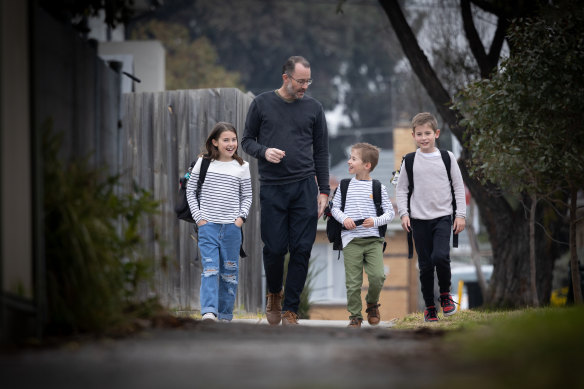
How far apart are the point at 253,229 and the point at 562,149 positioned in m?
3.06

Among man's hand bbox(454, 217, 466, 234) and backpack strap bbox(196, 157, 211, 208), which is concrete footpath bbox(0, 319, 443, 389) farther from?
man's hand bbox(454, 217, 466, 234)

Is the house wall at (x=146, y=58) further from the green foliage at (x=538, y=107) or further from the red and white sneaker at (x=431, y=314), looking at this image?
the red and white sneaker at (x=431, y=314)

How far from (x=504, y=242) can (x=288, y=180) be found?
15.4ft

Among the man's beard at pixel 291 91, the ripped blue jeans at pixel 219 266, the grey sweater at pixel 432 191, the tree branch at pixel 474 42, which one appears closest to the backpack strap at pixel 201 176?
the ripped blue jeans at pixel 219 266

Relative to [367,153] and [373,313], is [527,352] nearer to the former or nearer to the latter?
[373,313]

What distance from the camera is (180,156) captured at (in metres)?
9.20

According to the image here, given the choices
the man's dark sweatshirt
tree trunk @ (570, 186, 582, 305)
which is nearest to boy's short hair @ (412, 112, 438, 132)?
the man's dark sweatshirt

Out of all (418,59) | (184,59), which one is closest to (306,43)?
(184,59)

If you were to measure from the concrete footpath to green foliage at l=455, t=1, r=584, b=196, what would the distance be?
13.3 feet

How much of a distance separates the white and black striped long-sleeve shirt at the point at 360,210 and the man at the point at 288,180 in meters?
0.60

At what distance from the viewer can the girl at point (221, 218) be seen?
7035 millimetres

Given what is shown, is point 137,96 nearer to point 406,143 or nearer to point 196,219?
point 196,219

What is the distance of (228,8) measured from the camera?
36.6 m

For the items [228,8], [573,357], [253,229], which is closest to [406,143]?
[253,229]
